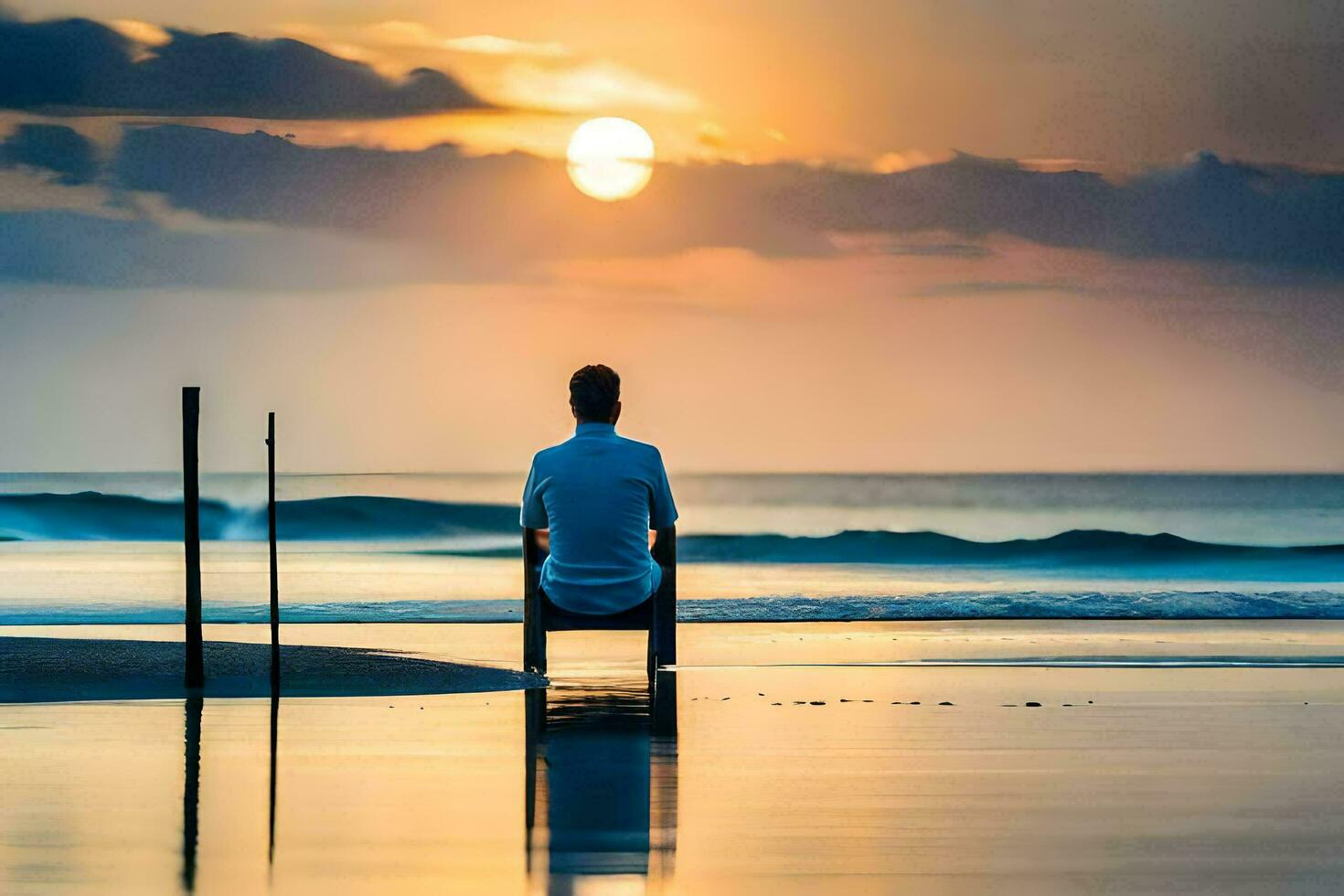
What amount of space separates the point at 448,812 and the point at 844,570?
82.8 ft

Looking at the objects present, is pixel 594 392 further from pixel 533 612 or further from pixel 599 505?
pixel 533 612

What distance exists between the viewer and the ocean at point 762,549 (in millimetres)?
19031

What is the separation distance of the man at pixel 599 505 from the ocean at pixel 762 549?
8.41 meters

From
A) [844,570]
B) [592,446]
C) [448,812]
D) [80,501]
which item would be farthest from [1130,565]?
[448,812]

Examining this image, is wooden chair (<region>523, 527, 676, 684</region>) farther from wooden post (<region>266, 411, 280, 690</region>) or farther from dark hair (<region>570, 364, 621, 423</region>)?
wooden post (<region>266, 411, 280, 690</region>)

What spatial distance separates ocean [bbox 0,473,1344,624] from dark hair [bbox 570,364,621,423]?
28.1 feet

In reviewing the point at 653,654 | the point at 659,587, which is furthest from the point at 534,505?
the point at 653,654

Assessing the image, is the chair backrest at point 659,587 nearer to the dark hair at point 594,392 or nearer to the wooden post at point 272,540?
the dark hair at point 594,392

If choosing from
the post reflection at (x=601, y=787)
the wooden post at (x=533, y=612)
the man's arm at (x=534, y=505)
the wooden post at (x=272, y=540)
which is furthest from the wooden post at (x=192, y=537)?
the man's arm at (x=534, y=505)

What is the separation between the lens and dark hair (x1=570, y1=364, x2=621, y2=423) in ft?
27.8

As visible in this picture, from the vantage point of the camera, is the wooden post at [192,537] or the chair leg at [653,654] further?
the wooden post at [192,537]

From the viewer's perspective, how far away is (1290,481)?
166 feet

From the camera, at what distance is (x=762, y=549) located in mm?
36406

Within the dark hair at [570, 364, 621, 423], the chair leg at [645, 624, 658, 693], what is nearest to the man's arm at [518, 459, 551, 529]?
the dark hair at [570, 364, 621, 423]
